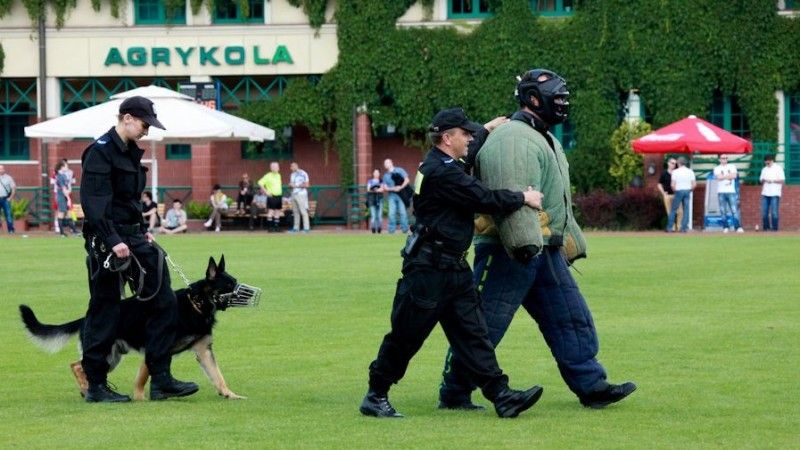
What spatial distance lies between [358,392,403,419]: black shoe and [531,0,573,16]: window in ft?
115

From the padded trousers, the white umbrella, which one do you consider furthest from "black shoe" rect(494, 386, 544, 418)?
the white umbrella

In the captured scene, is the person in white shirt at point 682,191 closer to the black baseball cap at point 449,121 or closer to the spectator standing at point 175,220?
the spectator standing at point 175,220

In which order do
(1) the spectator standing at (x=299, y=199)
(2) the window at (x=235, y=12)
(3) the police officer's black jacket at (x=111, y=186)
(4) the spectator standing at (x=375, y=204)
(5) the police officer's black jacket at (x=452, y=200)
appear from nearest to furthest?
(5) the police officer's black jacket at (x=452, y=200), (3) the police officer's black jacket at (x=111, y=186), (4) the spectator standing at (x=375, y=204), (1) the spectator standing at (x=299, y=199), (2) the window at (x=235, y=12)

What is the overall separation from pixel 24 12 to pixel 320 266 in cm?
2340

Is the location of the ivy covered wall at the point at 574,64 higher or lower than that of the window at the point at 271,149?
higher

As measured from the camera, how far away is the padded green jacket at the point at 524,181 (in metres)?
9.91

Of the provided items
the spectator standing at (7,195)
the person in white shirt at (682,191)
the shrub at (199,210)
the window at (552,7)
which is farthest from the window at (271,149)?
the person in white shirt at (682,191)

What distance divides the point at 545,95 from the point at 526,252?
105cm

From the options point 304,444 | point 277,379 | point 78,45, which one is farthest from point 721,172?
point 304,444

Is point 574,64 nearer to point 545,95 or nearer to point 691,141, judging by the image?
point 691,141

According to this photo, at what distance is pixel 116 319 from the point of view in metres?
11.0

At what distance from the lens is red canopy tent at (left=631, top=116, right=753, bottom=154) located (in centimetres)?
3909

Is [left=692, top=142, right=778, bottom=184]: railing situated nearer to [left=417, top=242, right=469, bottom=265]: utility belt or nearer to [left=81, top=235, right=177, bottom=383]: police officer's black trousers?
[left=81, top=235, right=177, bottom=383]: police officer's black trousers

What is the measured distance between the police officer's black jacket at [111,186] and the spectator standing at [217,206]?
105 ft
